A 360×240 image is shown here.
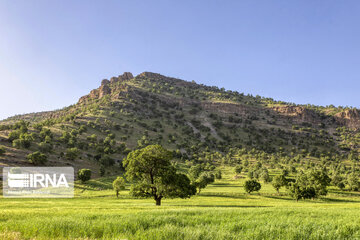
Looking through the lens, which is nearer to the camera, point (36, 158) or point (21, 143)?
point (36, 158)

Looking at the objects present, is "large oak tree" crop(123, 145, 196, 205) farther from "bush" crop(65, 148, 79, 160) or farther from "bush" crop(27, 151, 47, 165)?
"bush" crop(65, 148, 79, 160)

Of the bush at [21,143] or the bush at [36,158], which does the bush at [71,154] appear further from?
the bush at [21,143]

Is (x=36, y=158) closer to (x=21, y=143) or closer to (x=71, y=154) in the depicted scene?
(x=71, y=154)

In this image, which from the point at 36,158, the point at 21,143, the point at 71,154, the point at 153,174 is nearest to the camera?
the point at 153,174

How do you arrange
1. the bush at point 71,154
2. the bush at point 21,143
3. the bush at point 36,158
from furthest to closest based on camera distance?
the bush at point 71,154 → the bush at point 21,143 → the bush at point 36,158

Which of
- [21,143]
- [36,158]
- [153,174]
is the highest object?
[21,143]

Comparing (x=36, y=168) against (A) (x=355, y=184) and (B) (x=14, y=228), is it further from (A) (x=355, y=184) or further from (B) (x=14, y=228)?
(A) (x=355, y=184)

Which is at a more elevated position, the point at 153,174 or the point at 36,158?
the point at 153,174

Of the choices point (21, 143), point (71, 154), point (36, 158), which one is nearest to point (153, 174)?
point (36, 158)

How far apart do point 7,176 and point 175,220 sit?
290 ft

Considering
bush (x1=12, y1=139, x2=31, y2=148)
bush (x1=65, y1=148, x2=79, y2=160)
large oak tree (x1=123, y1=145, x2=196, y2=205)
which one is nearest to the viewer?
large oak tree (x1=123, y1=145, x2=196, y2=205)

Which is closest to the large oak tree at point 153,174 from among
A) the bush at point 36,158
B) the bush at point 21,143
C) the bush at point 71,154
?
the bush at point 36,158

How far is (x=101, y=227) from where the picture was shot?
8.16 m

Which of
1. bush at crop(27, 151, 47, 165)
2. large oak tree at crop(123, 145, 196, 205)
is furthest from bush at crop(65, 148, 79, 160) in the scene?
large oak tree at crop(123, 145, 196, 205)
